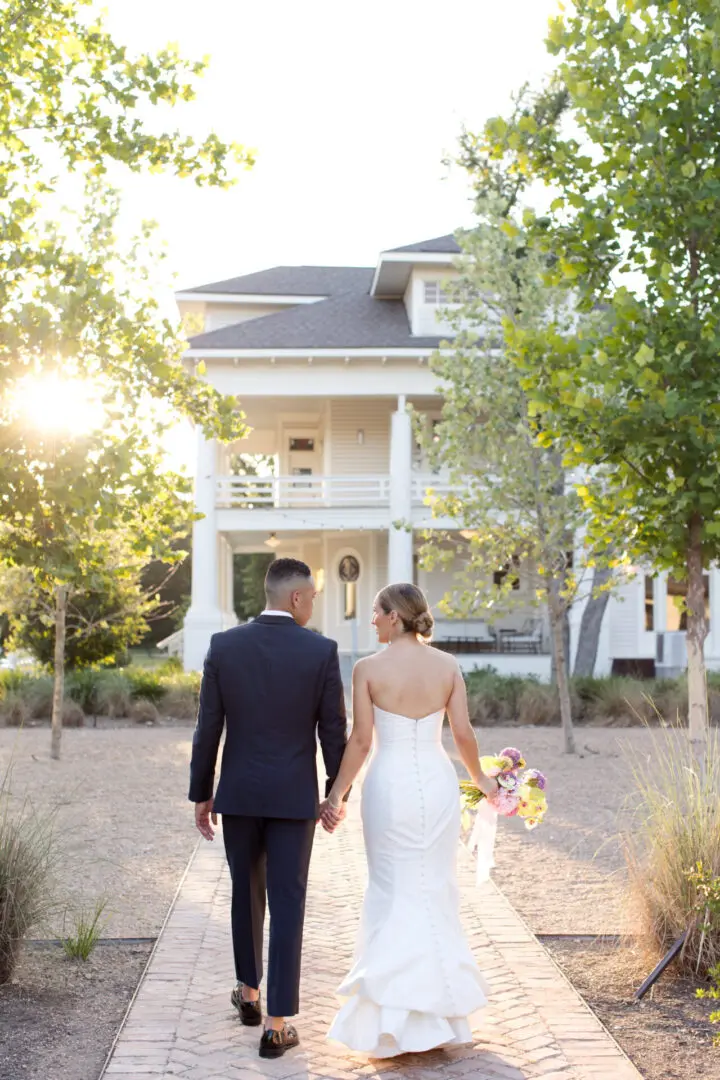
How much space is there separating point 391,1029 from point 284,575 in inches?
71.4

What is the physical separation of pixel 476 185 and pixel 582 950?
64.9 feet

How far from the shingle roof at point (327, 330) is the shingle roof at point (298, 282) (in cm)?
223

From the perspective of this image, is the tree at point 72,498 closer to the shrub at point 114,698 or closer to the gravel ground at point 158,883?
the gravel ground at point 158,883

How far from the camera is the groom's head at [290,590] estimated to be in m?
5.27

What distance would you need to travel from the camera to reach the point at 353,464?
1206 inches

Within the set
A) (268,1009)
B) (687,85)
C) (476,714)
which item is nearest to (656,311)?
(687,85)

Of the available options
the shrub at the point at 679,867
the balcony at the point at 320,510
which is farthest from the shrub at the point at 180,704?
the shrub at the point at 679,867

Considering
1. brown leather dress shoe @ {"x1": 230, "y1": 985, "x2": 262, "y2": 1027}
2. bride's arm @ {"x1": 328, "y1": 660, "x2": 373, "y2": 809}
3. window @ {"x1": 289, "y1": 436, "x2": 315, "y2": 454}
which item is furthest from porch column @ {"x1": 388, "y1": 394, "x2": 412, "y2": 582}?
bride's arm @ {"x1": 328, "y1": 660, "x2": 373, "y2": 809}

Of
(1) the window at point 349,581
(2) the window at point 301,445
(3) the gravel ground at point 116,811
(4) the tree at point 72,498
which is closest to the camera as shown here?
(4) the tree at point 72,498

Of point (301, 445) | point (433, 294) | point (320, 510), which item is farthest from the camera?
point (301, 445)

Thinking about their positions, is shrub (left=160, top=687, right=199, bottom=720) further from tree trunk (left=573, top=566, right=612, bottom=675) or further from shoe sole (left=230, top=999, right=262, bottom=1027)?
shoe sole (left=230, top=999, right=262, bottom=1027)

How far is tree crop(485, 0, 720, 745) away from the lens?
7.63 metres

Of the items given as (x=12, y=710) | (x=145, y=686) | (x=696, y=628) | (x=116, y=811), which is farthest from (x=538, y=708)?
(x=696, y=628)

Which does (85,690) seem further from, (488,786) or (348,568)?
(488,786)
